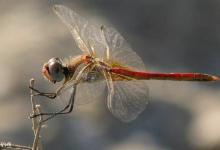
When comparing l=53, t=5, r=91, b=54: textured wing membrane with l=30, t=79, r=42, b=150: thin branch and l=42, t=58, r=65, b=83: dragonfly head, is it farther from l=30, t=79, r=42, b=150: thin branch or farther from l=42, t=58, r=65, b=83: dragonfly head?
l=30, t=79, r=42, b=150: thin branch

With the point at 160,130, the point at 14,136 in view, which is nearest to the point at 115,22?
the point at 160,130

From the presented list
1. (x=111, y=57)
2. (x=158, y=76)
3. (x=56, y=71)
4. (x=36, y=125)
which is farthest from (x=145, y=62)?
(x=36, y=125)

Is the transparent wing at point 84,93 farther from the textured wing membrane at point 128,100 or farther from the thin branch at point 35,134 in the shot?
the thin branch at point 35,134

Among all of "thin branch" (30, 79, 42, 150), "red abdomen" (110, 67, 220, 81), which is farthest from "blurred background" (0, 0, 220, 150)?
"thin branch" (30, 79, 42, 150)

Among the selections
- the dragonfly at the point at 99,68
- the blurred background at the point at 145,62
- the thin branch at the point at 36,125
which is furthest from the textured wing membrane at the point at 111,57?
the blurred background at the point at 145,62

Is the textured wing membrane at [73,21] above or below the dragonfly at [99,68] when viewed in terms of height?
above

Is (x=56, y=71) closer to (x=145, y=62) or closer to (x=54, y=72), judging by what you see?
(x=54, y=72)

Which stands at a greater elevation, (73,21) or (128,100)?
(73,21)
